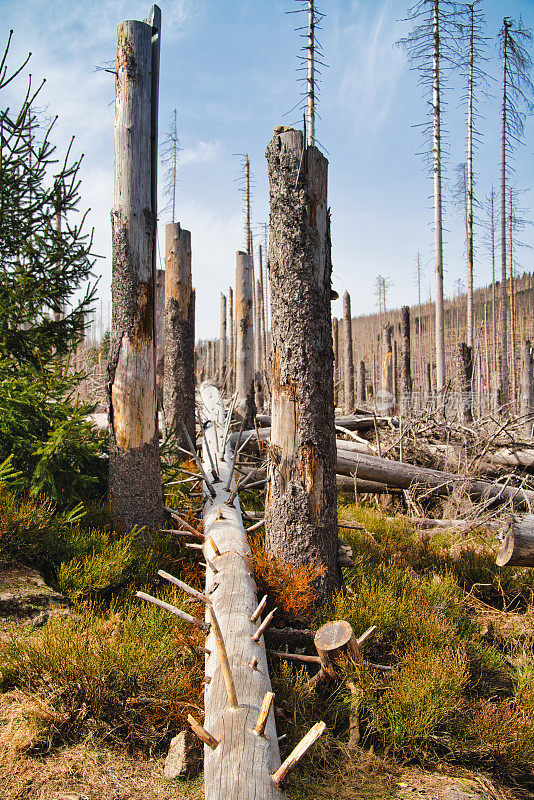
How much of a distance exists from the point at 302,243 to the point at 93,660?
3.14 meters

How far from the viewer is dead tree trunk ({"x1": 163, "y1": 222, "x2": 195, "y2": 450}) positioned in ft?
23.7

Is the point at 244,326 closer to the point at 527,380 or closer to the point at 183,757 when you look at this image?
the point at 183,757

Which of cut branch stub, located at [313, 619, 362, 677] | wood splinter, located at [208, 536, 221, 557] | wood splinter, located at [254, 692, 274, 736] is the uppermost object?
wood splinter, located at [208, 536, 221, 557]

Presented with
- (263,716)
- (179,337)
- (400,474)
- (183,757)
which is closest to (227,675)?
(263,716)

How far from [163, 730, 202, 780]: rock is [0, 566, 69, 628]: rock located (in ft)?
4.19

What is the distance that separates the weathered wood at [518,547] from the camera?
13.3ft

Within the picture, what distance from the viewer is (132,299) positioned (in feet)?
14.5

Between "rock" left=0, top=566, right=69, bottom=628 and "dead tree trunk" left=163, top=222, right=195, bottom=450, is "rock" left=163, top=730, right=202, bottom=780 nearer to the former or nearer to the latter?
"rock" left=0, top=566, right=69, bottom=628

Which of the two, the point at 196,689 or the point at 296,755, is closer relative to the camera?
the point at 296,755

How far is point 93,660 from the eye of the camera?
2.77 metres

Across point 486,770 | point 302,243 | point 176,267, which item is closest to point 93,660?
point 486,770

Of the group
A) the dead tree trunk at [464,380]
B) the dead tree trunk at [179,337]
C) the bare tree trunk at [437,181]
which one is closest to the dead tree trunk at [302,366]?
the dead tree trunk at [179,337]

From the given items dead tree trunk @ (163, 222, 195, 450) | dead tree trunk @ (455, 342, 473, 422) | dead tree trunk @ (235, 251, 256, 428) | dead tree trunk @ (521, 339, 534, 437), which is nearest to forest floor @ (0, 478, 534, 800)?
dead tree trunk @ (163, 222, 195, 450)

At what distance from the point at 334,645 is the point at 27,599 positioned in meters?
2.13
